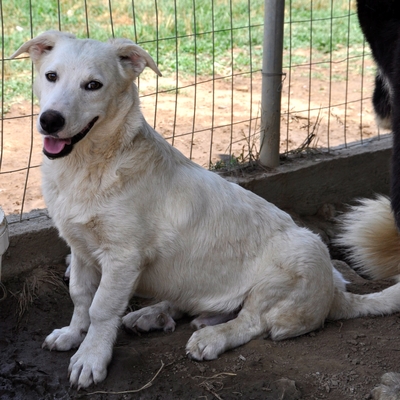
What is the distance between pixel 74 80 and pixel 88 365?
1.39m

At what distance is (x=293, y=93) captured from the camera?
770 cm

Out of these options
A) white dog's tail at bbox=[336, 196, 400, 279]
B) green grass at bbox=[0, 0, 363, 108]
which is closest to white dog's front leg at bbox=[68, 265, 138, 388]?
white dog's tail at bbox=[336, 196, 400, 279]

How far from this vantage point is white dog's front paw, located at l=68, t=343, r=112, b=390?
10.5 ft

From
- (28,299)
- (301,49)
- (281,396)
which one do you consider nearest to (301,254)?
(281,396)

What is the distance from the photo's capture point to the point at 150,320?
12.3ft

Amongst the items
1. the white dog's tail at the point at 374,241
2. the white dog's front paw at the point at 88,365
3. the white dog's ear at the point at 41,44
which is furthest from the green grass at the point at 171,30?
the white dog's front paw at the point at 88,365

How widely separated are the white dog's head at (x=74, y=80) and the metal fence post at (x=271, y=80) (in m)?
1.95

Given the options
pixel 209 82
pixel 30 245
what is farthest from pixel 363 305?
pixel 209 82

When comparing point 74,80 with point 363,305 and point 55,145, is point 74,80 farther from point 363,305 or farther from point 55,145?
point 363,305

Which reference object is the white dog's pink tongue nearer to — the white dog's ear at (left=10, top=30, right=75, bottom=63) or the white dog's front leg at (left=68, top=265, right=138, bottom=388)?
the white dog's ear at (left=10, top=30, right=75, bottom=63)

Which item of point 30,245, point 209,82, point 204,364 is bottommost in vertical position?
point 204,364

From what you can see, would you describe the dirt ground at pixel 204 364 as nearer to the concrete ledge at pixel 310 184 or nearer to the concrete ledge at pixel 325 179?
the concrete ledge at pixel 310 184

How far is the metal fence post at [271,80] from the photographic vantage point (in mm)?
4973

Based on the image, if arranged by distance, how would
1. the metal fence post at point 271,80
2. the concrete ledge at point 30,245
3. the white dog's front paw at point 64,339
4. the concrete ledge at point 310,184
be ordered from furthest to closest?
the metal fence post at point 271,80 < the concrete ledge at point 310,184 < the concrete ledge at point 30,245 < the white dog's front paw at point 64,339
